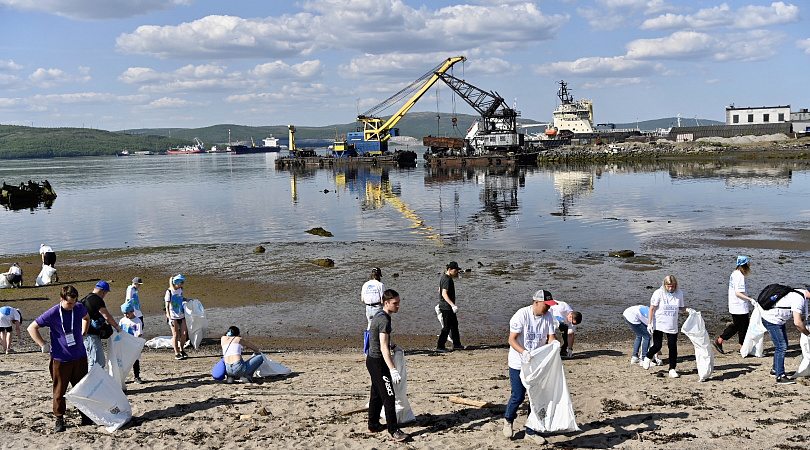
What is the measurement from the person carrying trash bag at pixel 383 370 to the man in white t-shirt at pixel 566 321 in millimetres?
4058

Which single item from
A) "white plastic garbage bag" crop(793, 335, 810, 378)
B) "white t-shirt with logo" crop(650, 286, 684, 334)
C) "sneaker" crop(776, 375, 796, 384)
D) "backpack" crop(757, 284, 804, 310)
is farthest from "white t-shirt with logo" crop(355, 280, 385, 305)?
"white plastic garbage bag" crop(793, 335, 810, 378)

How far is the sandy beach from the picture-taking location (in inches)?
284

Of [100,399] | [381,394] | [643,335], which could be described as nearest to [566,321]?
[643,335]

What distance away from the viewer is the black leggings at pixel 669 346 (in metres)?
8.95

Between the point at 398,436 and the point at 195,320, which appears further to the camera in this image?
A: the point at 195,320

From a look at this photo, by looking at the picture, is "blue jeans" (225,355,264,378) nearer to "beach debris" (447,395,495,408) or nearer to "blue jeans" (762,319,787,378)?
"beach debris" (447,395,495,408)

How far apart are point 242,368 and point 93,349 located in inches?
81.8

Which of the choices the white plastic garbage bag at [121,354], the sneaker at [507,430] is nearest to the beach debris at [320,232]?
the white plastic garbage bag at [121,354]

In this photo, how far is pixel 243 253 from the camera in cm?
2375

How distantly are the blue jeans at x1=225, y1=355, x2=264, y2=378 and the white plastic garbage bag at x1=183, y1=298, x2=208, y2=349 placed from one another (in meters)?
2.49

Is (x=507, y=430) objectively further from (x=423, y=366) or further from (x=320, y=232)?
(x=320, y=232)

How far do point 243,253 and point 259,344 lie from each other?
38.4ft

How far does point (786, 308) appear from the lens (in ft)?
27.4

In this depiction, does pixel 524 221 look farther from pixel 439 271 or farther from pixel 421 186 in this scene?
pixel 421 186
